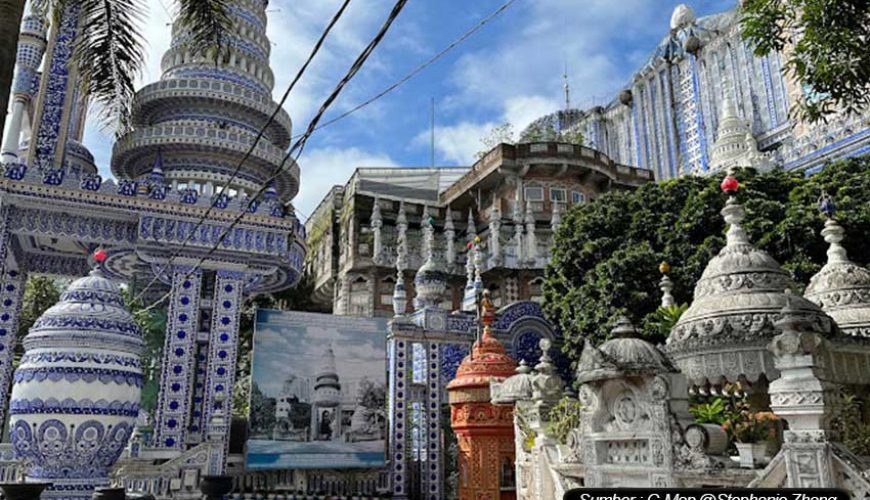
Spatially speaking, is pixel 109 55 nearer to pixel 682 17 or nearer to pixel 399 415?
pixel 399 415

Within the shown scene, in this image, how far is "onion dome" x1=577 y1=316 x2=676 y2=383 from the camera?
602 cm

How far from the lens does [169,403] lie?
11.6 metres

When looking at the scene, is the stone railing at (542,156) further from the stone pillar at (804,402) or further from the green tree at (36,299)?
the stone pillar at (804,402)

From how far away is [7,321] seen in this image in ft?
40.1

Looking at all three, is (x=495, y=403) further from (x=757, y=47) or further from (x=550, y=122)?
(x=550, y=122)

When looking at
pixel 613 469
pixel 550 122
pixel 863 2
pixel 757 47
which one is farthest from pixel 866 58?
pixel 550 122

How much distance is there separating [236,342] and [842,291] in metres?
9.97

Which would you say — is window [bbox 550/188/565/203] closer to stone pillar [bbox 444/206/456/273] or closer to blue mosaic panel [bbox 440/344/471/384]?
stone pillar [bbox 444/206/456/273]

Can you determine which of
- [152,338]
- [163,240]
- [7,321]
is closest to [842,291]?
[163,240]

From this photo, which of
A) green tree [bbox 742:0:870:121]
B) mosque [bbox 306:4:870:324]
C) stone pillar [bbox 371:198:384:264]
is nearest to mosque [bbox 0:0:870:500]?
green tree [bbox 742:0:870:121]

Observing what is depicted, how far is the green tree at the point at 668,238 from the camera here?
16.6 meters

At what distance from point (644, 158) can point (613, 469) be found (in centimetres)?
4482

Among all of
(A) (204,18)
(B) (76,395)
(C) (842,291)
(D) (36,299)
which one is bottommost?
(B) (76,395)

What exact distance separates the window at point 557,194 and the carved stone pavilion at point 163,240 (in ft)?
63.4
